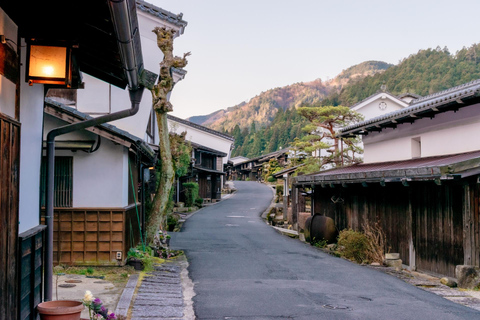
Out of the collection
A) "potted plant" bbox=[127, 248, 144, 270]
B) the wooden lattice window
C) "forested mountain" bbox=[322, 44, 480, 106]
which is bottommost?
"potted plant" bbox=[127, 248, 144, 270]

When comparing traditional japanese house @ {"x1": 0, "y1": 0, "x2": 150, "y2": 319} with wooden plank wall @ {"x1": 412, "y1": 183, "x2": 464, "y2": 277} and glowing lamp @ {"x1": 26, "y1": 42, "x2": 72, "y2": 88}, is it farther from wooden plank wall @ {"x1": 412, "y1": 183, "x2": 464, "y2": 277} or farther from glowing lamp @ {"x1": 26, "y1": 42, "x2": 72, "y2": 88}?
wooden plank wall @ {"x1": 412, "y1": 183, "x2": 464, "y2": 277}

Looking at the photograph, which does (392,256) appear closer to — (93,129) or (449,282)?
(449,282)

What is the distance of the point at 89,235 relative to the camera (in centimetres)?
1177

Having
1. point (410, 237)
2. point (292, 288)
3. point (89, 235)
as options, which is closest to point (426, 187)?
point (410, 237)

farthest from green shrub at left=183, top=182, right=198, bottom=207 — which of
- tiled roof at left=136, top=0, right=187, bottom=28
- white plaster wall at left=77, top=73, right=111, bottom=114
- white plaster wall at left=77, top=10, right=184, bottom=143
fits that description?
white plaster wall at left=77, top=73, right=111, bottom=114

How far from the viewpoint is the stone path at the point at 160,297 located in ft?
25.5

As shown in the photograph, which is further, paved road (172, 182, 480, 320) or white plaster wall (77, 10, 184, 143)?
white plaster wall (77, 10, 184, 143)

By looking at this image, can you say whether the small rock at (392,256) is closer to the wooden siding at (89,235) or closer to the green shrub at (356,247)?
the green shrub at (356,247)

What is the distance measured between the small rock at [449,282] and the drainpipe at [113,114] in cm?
901

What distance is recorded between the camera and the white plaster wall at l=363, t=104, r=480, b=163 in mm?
14125

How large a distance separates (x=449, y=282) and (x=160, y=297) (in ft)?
23.3

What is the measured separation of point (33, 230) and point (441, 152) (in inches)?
540

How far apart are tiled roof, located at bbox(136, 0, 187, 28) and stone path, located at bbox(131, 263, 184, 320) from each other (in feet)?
35.6

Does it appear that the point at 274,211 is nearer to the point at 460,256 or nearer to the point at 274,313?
the point at 460,256
